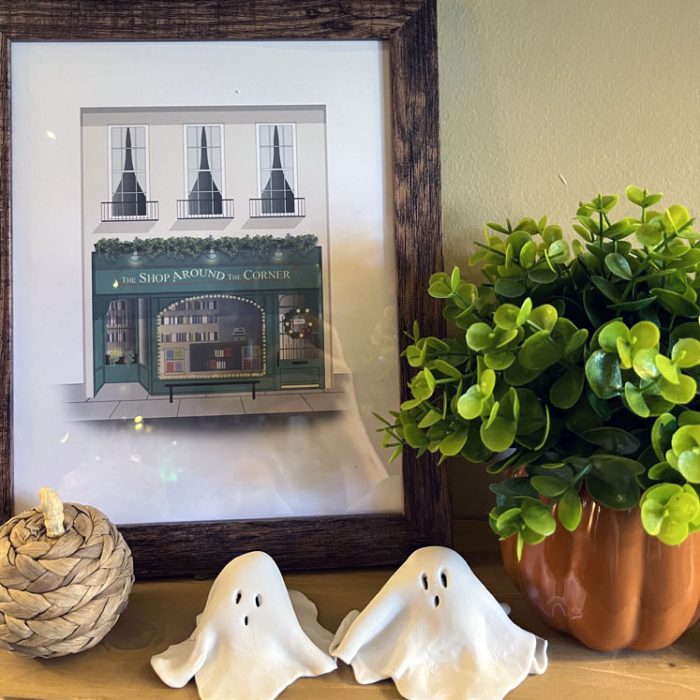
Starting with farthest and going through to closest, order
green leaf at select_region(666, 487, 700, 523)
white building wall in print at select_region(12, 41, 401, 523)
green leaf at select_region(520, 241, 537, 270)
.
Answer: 1. white building wall in print at select_region(12, 41, 401, 523)
2. green leaf at select_region(520, 241, 537, 270)
3. green leaf at select_region(666, 487, 700, 523)

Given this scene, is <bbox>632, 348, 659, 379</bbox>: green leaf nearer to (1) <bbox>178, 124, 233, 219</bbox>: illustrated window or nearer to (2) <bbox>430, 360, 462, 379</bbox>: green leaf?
(2) <bbox>430, 360, 462, 379</bbox>: green leaf

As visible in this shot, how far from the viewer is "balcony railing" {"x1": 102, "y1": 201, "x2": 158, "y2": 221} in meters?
0.58

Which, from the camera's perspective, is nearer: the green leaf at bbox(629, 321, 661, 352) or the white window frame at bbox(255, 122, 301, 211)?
the green leaf at bbox(629, 321, 661, 352)

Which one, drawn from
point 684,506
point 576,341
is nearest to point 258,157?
point 576,341

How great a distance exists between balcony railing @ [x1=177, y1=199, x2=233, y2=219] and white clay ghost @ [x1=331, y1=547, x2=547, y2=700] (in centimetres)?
36

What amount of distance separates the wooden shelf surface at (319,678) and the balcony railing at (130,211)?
0.35m

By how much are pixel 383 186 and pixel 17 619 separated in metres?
0.46

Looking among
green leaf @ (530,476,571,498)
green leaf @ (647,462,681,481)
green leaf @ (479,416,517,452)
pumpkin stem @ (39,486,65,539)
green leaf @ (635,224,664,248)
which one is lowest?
pumpkin stem @ (39,486,65,539)

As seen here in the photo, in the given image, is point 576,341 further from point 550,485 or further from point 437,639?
point 437,639

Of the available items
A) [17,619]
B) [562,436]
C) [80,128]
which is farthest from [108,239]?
[562,436]

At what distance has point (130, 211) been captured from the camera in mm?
579

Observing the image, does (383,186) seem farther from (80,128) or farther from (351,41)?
(80,128)

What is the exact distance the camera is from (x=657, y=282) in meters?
0.43

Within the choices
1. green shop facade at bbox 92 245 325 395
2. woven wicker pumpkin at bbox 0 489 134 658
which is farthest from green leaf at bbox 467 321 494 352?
woven wicker pumpkin at bbox 0 489 134 658
